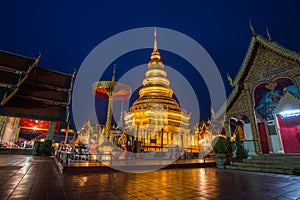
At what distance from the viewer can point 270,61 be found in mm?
9242

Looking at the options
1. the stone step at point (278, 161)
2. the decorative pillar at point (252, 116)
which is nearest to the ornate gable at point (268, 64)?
the decorative pillar at point (252, 116)

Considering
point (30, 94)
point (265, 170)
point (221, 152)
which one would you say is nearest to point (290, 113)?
point (265, 170)

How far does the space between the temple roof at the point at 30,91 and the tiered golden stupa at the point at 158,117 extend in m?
8.73

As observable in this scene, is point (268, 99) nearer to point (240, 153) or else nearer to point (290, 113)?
point (290, 113)

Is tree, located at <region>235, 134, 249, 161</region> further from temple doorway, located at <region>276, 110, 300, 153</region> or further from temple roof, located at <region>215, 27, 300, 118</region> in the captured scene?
temple roof, located at <region>215, 27, 300, 118</region>

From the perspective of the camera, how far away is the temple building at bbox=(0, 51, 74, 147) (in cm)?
1434

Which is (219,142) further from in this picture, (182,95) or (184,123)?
(182,95)

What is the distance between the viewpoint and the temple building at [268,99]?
862 cm

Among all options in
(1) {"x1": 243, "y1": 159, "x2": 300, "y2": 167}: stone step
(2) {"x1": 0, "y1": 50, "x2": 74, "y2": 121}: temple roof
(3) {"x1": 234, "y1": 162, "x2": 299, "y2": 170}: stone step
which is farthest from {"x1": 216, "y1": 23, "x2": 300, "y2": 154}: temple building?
(2) {"x1": 0, "y1": 50, "x2": 74, "y2": 121}: temple roof

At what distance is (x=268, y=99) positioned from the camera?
9953 millimetres

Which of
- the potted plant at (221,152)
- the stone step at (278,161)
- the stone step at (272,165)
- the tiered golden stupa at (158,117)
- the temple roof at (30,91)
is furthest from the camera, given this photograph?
the tiered golden stupa at (158,117)

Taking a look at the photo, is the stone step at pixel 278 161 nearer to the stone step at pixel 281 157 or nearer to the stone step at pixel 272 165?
the stone step at pixel 272 165

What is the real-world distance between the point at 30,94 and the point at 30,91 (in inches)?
21.3

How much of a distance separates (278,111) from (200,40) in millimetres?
28386
